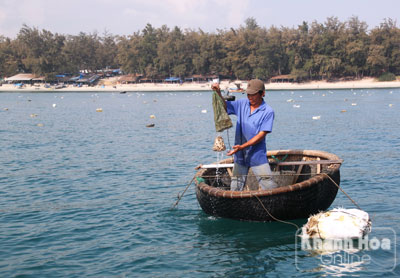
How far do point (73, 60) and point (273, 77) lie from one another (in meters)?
67.7

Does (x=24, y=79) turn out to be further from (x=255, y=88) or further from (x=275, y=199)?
(x=275, y=199)

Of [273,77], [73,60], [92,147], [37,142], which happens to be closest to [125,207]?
[92,147]

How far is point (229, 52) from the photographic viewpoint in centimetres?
12294

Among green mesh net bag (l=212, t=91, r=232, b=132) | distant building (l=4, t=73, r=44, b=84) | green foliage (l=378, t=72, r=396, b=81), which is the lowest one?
green foliage (l=378, t=72, r=396, b=81)

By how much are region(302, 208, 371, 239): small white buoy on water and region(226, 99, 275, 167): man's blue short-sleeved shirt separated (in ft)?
5.54

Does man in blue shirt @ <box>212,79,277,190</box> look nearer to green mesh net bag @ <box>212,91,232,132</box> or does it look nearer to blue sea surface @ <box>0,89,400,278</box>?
green mesh net bag @ <box>212,91,232,132</box>

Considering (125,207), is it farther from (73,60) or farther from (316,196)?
(73,60)

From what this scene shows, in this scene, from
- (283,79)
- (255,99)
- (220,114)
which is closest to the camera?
(255,99)

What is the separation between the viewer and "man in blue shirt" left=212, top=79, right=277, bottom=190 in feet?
29.1

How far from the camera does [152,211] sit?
1162cm

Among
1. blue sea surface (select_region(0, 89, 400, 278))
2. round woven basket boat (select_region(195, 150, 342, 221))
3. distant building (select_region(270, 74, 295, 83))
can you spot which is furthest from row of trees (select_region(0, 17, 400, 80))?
round woven basket boat (select_region(195, 150, 342, 221))

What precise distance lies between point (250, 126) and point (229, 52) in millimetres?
116826

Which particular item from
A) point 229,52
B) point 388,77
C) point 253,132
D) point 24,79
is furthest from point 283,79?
point 253,132

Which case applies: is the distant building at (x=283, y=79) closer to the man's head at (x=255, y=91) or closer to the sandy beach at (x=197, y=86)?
the sandy beach at (x=197, y=86)
